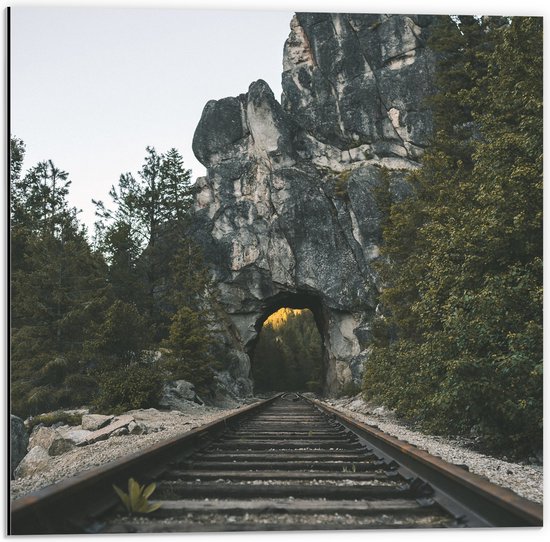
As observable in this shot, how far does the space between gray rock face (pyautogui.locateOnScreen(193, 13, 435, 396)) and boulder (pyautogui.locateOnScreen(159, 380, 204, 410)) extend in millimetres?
14848

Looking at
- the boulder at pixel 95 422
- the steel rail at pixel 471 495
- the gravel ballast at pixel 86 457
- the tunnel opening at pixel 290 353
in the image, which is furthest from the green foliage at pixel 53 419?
the tunnel opening at pixel 290 353

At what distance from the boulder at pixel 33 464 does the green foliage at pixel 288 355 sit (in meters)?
39.5

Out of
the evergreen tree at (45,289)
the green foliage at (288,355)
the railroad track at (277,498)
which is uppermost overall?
the evergreen tree at (45,289)

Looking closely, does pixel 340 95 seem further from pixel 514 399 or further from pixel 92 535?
pixel 92 535

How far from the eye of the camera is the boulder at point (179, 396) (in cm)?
1109

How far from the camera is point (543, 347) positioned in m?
5.01

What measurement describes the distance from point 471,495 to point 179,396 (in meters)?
10.9

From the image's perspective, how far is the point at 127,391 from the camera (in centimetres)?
994

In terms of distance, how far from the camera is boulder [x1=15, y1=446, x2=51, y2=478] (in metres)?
4.88

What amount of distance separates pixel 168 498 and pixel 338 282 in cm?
2971

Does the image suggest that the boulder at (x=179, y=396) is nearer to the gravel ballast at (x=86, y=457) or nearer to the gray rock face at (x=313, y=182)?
the gravel ballast at (x=86, y=457)

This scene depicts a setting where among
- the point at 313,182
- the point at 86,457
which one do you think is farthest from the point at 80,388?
the point at 313,182

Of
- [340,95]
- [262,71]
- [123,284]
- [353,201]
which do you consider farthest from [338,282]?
[262,71]

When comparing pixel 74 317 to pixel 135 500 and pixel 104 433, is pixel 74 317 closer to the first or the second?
pixel 104 433
